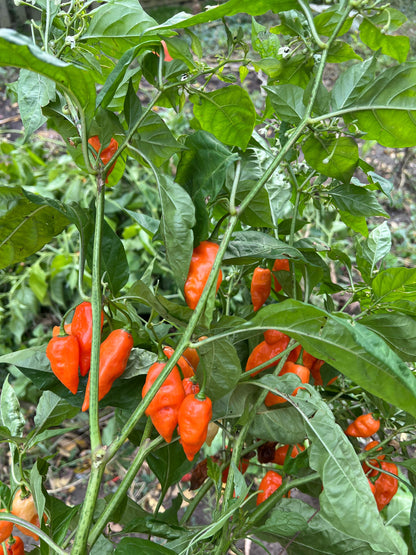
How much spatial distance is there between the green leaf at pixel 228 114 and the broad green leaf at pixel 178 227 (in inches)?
5.0

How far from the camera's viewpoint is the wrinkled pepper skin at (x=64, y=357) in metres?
0.53

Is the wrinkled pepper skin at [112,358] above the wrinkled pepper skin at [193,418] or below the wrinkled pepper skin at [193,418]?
above

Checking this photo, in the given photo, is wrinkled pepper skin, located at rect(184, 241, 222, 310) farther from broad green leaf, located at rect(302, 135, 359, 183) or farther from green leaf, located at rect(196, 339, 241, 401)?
broad green leaf, located at rect(302, 135, 359, 183)

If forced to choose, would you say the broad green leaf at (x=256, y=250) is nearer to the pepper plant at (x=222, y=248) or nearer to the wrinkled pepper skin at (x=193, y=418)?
the pepper plant at (x=222, y=248)

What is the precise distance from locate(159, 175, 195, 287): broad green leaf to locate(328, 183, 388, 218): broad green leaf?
254 millimetres

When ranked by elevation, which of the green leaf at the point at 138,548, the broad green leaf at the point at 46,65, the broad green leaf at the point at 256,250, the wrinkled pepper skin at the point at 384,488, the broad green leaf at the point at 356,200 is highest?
the broad green leaf at the point at 46,65

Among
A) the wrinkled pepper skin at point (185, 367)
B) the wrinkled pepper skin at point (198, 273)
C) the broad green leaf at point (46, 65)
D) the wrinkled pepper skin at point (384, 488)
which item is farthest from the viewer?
the wrinkled pepper skin at point (384, 488)

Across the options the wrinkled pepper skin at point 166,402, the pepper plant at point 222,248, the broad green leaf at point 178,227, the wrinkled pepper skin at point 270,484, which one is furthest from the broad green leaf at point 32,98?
the wrinkled pepper skin at point 270,484

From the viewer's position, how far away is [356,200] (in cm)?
65

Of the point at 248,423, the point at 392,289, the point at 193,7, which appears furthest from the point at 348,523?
the point at 193,7

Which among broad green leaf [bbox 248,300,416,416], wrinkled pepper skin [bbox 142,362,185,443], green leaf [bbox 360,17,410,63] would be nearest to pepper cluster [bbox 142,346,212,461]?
wrinkled pepper skin [bbox 142,362,185,443]

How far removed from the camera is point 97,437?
483 millimetres

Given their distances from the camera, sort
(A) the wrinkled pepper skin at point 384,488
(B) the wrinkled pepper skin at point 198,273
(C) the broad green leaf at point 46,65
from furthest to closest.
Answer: (A) the wrinkled pepper skin at point 384,488
(B) the wrinkled pepper skin at point 198,273
(C) the broad green leaf at point 46,65

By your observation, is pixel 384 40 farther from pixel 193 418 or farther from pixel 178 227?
pixel 193 418
